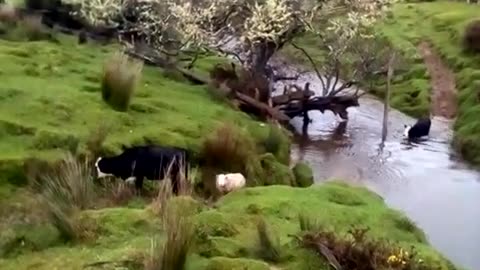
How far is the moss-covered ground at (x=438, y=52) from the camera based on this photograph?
23781 mm

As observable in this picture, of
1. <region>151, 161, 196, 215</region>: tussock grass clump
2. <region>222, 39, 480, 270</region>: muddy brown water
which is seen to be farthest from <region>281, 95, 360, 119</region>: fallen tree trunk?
<region>151, 161, 196, 215</region>: tussock grass clump

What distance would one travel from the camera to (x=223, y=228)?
8.15m

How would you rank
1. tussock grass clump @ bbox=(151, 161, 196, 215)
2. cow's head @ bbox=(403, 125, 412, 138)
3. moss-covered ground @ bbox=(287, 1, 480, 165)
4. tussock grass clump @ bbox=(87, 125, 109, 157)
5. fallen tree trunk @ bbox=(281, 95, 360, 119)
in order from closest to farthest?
tussock grass clump @ bbox=(151, 161, 196, 215)
tussock grass clump @ bbox=(87, 125, 109, 157)
fallen tree trunk @ bbox=(281, 95, 360, 119)
cow's head @ bbox=(403, 125, 412, 138)
moss-covered ground @ bbox=(287, 1, 480, 165)

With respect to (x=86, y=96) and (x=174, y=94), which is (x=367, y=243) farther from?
Result: (x=174, y=94)

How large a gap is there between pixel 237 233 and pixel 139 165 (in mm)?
3339

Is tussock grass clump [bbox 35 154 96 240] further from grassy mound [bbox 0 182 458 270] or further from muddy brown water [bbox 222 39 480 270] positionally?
muddy brown water [bbox 222 39 480 270]

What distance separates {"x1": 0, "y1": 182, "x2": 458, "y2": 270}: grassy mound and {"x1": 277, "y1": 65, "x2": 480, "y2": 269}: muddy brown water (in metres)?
3.11

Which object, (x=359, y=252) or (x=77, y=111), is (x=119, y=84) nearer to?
(x=77, y=111)

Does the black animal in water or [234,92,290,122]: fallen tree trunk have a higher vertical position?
[234,92,290,122]: fallen tree trunk

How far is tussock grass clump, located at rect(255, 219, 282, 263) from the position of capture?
25.1 ft

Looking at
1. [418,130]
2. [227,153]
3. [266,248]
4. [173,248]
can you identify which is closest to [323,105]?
[418,130]

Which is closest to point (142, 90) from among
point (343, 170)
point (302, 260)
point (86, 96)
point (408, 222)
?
point (86, 96)

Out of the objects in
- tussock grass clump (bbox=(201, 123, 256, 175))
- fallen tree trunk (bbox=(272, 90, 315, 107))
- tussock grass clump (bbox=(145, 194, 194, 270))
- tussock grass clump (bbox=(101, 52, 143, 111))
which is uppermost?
tussock grass clump (bbox=(145, 194, 194, 270))

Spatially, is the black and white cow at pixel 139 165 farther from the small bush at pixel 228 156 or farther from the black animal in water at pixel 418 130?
the black animal in water at pixel 418 130
